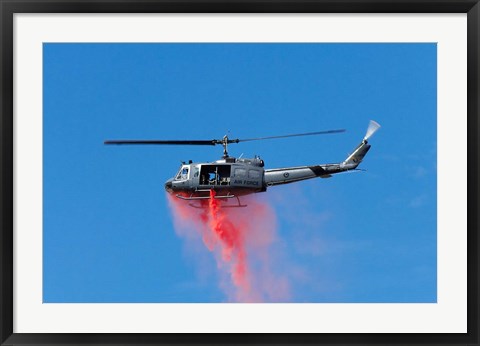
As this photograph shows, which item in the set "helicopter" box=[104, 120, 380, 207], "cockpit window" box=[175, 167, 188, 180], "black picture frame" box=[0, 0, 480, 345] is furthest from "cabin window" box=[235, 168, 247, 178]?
"black picture frame" box=[0, 0, 480, 345]

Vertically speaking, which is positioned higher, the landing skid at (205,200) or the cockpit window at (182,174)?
the cockpit window at (182,174)

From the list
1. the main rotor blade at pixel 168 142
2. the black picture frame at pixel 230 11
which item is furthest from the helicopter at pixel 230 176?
the black picture frame at pixel 230 11

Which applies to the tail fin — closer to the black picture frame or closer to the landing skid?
the landing skid

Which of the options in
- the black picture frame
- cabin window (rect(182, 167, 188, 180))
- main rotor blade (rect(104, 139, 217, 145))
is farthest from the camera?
cabin window (rect(182, 167, 188, 180))

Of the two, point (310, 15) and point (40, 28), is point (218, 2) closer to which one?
point (310, 15)

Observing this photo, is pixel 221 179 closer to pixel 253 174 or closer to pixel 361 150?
pixel 253 174

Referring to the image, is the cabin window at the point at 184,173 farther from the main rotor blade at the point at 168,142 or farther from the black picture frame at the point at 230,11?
the black picture frame at the point at 230,11

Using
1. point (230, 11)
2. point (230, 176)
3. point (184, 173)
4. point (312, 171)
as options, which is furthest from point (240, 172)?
point (230, 11)

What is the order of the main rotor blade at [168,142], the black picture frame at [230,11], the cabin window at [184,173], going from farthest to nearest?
the cabin window at [184,173]
the main rotor blade at [168,142]
the black picture frame at [230,11]
